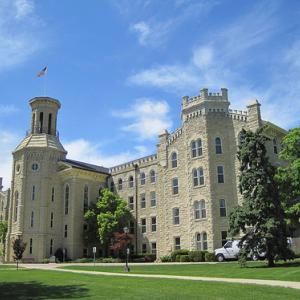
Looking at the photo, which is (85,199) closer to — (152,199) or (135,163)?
(135,163)

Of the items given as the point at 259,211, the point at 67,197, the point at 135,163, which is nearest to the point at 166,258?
the point at 135,163

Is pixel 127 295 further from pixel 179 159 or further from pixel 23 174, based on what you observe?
pixel 23 174

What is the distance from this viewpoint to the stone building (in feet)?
131

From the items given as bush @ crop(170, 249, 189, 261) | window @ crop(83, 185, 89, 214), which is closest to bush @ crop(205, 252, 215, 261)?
bush @ crop(170, 249, 189, 261)

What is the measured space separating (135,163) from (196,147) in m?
12.9

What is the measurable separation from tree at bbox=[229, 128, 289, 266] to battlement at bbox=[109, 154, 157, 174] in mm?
25431

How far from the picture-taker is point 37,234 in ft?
160

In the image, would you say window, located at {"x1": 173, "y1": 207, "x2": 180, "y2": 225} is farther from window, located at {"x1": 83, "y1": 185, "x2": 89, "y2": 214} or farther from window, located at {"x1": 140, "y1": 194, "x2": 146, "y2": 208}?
window, located at {"x1": 83, "y1": 185, "x2": 89, "y2": 214}

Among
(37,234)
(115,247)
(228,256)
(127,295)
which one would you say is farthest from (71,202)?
(127,295)

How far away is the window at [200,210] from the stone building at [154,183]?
0.33 feet

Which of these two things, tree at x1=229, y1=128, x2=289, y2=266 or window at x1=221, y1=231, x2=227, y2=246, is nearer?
tree at x1=229, y1=128, x2=289, y2=266

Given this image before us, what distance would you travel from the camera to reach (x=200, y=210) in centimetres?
4044

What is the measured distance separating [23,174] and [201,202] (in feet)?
77.3

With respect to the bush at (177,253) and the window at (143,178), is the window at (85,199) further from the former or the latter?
the bush at (177,253)
